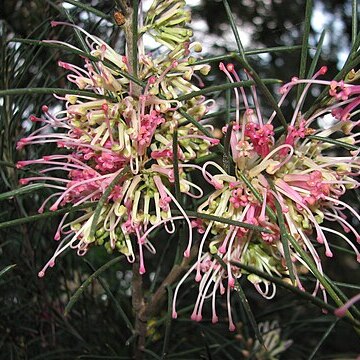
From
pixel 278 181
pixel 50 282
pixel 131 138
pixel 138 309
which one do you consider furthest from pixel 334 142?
pixel 50 282

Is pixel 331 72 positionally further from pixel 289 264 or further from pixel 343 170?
pixel 289 264

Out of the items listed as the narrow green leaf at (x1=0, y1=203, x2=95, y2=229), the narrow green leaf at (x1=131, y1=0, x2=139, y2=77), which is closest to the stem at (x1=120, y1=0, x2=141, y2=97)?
the narrow green leaf at (x1=131, y1=0, x2=139, y2=77)

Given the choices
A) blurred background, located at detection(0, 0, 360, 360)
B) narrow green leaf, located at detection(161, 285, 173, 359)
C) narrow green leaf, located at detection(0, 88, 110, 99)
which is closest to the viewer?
narrow green leaf, located at detection(0, 88, 110, 99)

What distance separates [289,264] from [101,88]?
0.73ft

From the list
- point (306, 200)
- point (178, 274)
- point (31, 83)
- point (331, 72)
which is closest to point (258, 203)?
point (306, 200)

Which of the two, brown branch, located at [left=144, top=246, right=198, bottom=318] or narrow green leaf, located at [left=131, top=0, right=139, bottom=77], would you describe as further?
brown branch, located at [left=144, top=246, right=198, bottom=318]

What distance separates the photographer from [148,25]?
0.50 metres

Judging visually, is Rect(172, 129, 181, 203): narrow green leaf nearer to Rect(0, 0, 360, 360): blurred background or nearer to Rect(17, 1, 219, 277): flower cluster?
Rect(17, 1, 219, 277): flower cluster

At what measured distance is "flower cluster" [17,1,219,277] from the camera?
46 centimetres

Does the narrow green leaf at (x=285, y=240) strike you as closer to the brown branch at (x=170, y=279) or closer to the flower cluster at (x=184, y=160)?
A: the flower cluster at (x=184, y=160)

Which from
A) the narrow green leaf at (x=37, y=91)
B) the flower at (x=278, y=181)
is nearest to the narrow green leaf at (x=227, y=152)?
the flower at (x=278, y=181)

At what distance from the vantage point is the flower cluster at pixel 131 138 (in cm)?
46

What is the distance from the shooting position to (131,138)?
0.46 m

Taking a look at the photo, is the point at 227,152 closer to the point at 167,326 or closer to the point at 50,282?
the point at 167,326
